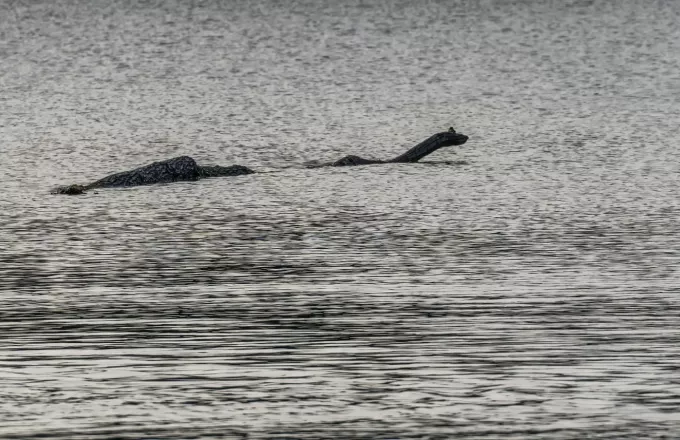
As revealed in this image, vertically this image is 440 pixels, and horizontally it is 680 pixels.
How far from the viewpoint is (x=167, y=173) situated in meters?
18.0

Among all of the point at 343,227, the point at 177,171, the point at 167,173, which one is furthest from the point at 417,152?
the point at 343,227

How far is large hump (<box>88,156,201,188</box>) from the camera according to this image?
57.4 feet

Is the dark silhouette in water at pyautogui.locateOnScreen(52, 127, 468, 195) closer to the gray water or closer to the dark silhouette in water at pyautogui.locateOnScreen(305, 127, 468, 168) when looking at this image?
the dark silhouette in water at pyautogui.locateOnScreen(305, 127, 468, 168)

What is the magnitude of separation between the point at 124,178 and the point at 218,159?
2824mm

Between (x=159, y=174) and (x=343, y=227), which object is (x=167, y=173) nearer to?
(x=159, y=174)

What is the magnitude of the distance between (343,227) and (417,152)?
622 centimetres

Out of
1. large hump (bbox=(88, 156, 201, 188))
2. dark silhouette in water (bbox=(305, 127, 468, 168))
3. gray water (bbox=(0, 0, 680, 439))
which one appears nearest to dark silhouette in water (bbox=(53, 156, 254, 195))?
large hump (bbox=(88, 156, 201, 188))

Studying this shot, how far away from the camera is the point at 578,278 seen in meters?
10.5

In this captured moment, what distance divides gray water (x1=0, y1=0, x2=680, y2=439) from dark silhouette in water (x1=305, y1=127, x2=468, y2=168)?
41cm

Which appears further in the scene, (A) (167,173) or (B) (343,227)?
(A) (167,173)

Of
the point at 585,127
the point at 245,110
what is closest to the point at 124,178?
the point at 245,110

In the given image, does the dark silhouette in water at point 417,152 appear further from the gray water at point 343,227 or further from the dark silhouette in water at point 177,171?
the gray water at point 343,227

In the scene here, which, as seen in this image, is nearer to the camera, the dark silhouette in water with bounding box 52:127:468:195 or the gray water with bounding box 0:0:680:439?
the gray water with bounding box 0:0:680:439

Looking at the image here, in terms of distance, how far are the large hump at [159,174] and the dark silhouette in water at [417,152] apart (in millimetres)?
1660
